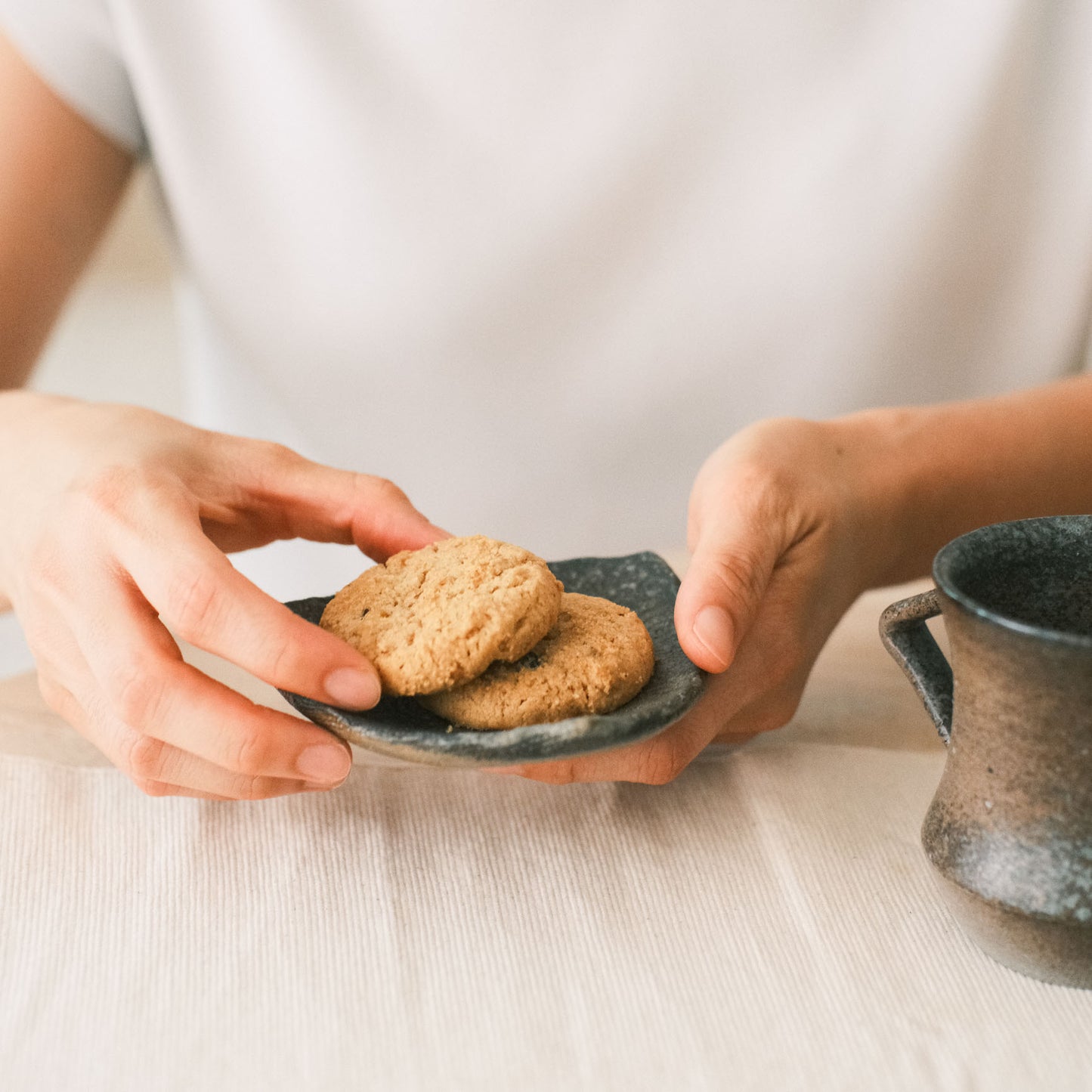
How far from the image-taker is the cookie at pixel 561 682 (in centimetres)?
77

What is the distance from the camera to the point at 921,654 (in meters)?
0.76

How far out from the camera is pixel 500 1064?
24.8 inches

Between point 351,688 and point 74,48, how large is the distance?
112 cm

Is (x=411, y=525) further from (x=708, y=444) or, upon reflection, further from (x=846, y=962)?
(x=708, y=444)

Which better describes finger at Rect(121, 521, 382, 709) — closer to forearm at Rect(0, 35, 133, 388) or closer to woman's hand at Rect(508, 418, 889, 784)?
woman's hand at Rect(508, 418, 889, 784)

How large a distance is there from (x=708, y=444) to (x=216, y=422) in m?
0.84

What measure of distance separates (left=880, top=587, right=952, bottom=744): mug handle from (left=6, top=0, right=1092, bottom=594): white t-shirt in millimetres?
871

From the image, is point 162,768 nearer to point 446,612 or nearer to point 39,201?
point 446,612

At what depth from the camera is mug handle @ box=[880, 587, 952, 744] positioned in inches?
29.1

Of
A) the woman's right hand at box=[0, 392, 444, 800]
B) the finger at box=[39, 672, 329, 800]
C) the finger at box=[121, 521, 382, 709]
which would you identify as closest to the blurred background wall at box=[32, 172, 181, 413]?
the woman's right hand at box=[0, 392, 444, 800]

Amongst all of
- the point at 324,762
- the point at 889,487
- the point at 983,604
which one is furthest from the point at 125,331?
the point at 983,604

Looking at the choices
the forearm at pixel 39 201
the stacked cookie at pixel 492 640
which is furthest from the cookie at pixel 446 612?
the forearm at pixel 39 201

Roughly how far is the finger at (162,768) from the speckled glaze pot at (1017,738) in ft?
1.65

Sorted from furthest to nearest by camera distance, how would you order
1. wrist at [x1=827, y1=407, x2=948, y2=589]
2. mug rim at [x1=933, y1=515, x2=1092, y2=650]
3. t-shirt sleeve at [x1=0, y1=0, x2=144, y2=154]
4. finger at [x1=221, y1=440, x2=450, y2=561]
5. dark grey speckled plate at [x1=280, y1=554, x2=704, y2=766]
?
t-shirt sleeve at [x1=0, y1=0, x2=144, y2=154] → wrist at [x1=827, y1=407, x2=948, y2=589] → finger at [x1=221, y1=440, x2=450, y2=561] → dark grey speckled plate at [x1=280, y1=554, x2=704, y2=766] → mug rim at [x1=933, y1=515, x2=1092, y2=650]
